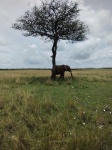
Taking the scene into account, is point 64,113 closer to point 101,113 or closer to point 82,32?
point 101,113

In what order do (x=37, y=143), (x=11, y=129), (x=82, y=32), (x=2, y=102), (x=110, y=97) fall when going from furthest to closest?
(x=82, y=32), (x=110, y=97), (x=2, y=102), (x=11, y=129), (x=37, y=143)

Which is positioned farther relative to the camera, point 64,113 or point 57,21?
point 57,21

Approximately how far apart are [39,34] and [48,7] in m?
3.46

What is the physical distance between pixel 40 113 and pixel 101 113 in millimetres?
2434

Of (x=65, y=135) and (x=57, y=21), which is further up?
(x=57, y=21)

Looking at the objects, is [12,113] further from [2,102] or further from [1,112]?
[2,102]

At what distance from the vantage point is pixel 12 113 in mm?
11555

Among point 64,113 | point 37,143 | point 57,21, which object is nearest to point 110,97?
point 64,113

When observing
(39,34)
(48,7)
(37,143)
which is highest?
(48,7)

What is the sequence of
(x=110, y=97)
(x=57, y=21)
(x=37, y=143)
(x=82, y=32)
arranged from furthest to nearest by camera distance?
(x=82, y=32) < (x=57, y=21) < (x=110, y=97) < (x=37, y=143)

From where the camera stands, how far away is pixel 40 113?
11570mm

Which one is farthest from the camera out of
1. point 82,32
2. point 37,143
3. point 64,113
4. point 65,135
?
point 82,32

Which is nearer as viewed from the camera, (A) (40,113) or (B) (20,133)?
(B) (20,133)

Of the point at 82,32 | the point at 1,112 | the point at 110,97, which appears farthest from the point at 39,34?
the point at 1,112
